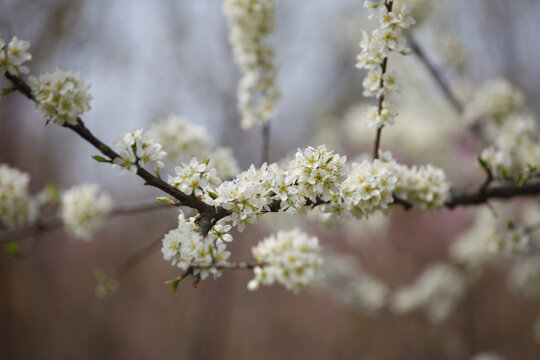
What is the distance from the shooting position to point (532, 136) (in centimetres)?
231

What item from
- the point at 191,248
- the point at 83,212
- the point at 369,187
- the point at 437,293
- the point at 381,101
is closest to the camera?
the point at 191,248

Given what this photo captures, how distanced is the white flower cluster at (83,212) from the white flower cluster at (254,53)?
1155 mm

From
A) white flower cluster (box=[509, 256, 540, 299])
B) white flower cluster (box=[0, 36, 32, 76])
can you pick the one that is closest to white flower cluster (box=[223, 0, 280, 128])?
white flower cluster (box=[0, 36, 32, 76])

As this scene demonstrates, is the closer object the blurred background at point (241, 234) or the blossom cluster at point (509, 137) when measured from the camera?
the blossom cluster at point (509, 137)

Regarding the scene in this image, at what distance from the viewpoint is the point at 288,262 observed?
1.32 metres

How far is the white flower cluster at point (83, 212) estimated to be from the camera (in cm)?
251

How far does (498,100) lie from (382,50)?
5.75 ft

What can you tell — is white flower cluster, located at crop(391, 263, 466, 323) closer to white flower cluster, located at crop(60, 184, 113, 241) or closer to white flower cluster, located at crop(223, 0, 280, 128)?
white flower cluster, located at crop(223, 0, 280, 128)

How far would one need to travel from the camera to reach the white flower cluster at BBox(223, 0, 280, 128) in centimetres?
230

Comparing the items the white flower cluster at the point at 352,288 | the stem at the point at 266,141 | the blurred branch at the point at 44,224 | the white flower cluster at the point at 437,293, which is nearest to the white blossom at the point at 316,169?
the stem at the point at 266,141

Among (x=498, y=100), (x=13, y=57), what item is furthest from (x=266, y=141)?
(x=498, y=100)

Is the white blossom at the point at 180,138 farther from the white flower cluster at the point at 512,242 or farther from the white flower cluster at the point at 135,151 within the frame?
the white flower cluster at the point at 512,242

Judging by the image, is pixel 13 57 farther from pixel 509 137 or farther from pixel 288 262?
pixel 509 137

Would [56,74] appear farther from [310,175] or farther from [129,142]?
[310,175]
